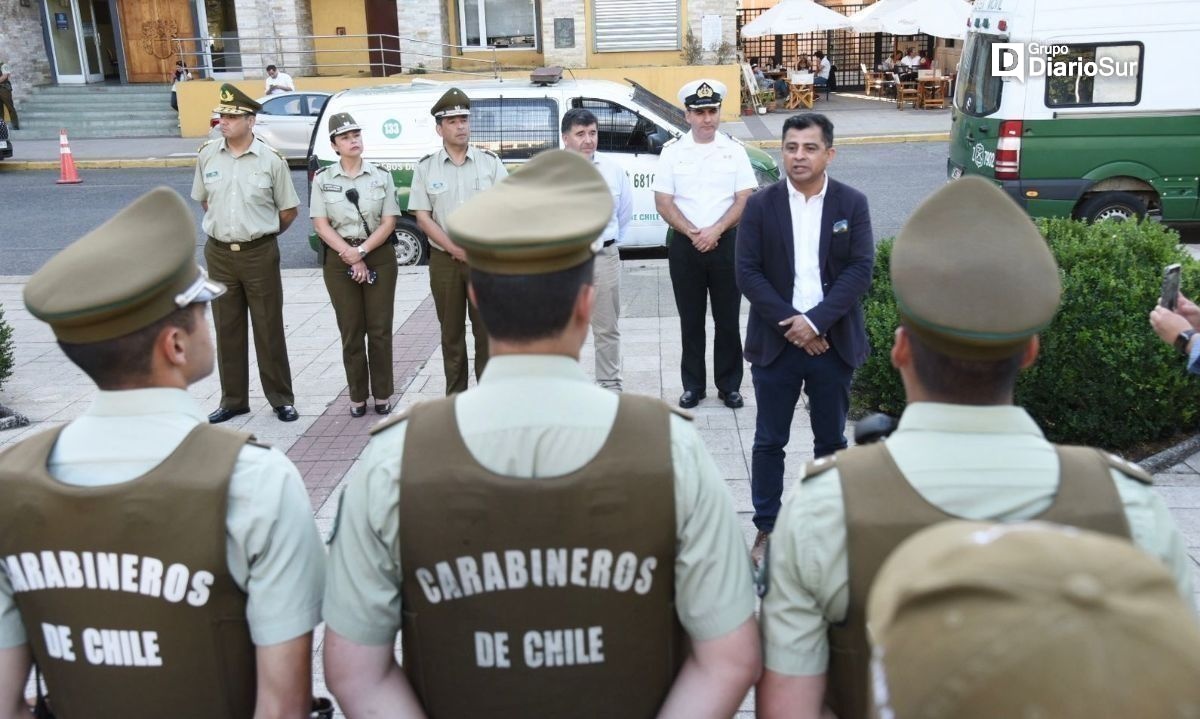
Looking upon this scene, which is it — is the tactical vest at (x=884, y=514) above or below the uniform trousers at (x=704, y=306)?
above

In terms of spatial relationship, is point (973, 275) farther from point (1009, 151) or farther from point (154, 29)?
point (154, 29)

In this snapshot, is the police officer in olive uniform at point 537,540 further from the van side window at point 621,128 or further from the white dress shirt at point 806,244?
the van side window at point 621,128

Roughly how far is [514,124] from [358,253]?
16.5ft

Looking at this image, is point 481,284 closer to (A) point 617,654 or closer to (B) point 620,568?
(B) point 620,568

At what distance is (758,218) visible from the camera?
4875 millimetres

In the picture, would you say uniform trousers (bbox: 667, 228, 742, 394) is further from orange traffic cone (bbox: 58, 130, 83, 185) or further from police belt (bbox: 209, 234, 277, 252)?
orange traffic cone (bbox: 58, 130, 83, 185)

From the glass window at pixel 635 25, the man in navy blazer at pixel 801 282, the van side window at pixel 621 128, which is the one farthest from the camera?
the glass window at pixel 635 25

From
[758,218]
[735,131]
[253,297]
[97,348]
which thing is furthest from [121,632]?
[735,131]

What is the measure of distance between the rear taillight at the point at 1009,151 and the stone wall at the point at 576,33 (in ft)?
48.4

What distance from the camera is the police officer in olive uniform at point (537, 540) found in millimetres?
2023

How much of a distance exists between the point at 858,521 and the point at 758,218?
3.08 metres

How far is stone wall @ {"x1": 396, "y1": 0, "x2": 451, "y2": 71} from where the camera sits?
24625 mm

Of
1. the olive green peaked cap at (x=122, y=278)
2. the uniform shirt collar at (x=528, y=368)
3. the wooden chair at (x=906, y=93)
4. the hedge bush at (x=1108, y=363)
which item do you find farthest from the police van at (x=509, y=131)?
the wooden chair at (x=906, y=93)

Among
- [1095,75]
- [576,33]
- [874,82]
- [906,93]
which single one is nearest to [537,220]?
[1095,75]
